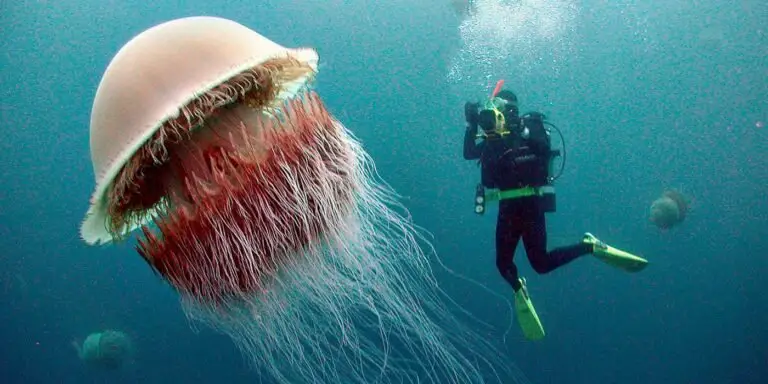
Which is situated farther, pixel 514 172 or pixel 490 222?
pixel 490 222

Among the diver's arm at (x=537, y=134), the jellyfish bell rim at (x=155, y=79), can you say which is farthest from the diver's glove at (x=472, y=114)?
the jellyfish bell rim at (x=155, y=79)

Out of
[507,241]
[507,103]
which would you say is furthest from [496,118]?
[507,241]

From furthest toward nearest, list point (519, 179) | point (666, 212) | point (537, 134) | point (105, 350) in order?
point (666, 212) < point (105, 350) < point (519, 179) < point (537, 134)

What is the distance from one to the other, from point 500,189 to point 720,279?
32183 mm

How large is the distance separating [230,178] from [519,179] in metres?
4.41

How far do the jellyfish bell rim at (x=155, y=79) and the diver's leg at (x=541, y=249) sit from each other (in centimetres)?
457

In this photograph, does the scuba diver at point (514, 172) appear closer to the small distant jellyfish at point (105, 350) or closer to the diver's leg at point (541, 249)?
the diver's leg at point (541, 249)

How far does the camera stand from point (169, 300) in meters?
17.7

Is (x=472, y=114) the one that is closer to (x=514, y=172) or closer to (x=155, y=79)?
(x=514, y=172)

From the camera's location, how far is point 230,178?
2031 millimetres

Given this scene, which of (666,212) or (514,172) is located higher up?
(514,172)

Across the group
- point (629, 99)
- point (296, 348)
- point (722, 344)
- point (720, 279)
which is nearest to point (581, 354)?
point (722, 344)

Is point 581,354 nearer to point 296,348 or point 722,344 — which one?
point 722,344

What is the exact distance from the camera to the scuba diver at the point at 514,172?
5.63 m
